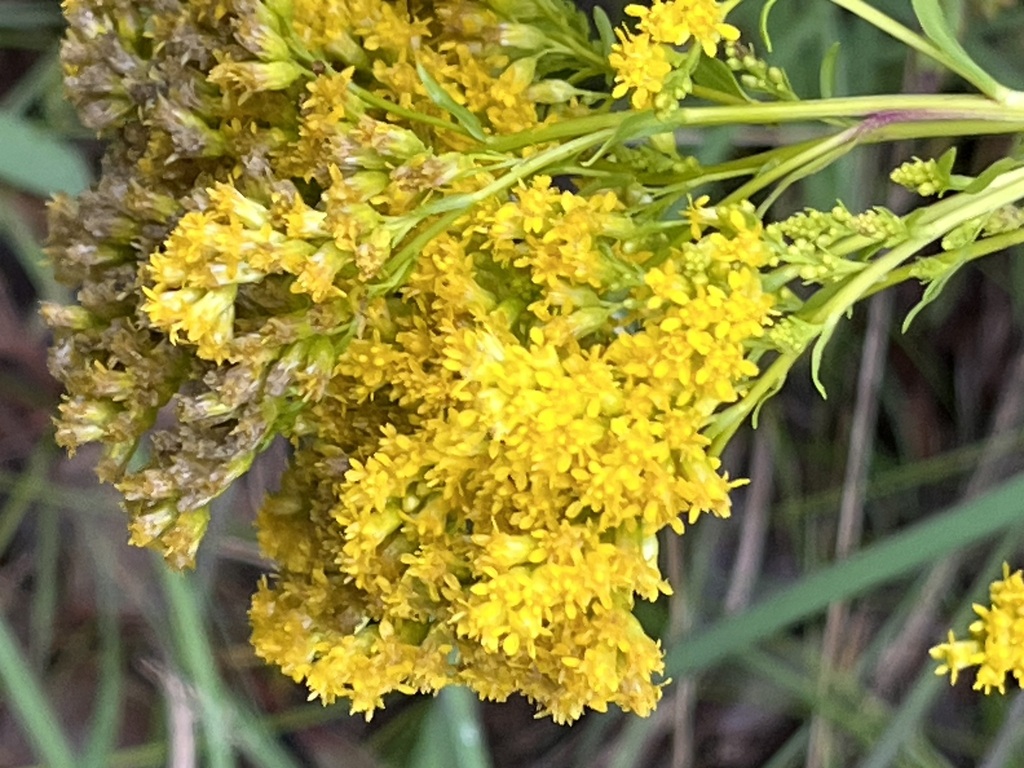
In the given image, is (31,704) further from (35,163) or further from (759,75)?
(759,75)

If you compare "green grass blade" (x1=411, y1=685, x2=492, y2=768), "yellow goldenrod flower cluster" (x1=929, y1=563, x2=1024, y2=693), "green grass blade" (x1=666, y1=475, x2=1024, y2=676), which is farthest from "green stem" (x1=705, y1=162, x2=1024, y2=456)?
"green grass blade" (x1=411, y1=685, x2=492, y2=768)

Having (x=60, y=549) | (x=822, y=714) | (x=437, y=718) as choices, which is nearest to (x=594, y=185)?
(x=437, y=718)

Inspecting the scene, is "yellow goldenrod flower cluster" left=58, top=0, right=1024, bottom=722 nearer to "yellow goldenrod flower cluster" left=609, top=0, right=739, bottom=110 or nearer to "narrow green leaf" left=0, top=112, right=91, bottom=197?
"yellow goldenrod flower cluster" left=609, top=0, right=739, bottom=110

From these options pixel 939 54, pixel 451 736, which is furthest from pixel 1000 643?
pixel 451 736

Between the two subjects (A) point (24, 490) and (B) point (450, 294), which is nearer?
(B) point (450, 294)

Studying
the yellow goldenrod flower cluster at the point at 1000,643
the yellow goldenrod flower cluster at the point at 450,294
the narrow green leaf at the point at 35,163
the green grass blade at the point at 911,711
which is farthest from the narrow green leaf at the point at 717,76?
the green grass blade at the point at 911,711

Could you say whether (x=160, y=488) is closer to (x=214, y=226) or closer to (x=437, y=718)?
(x=214, y=226)
